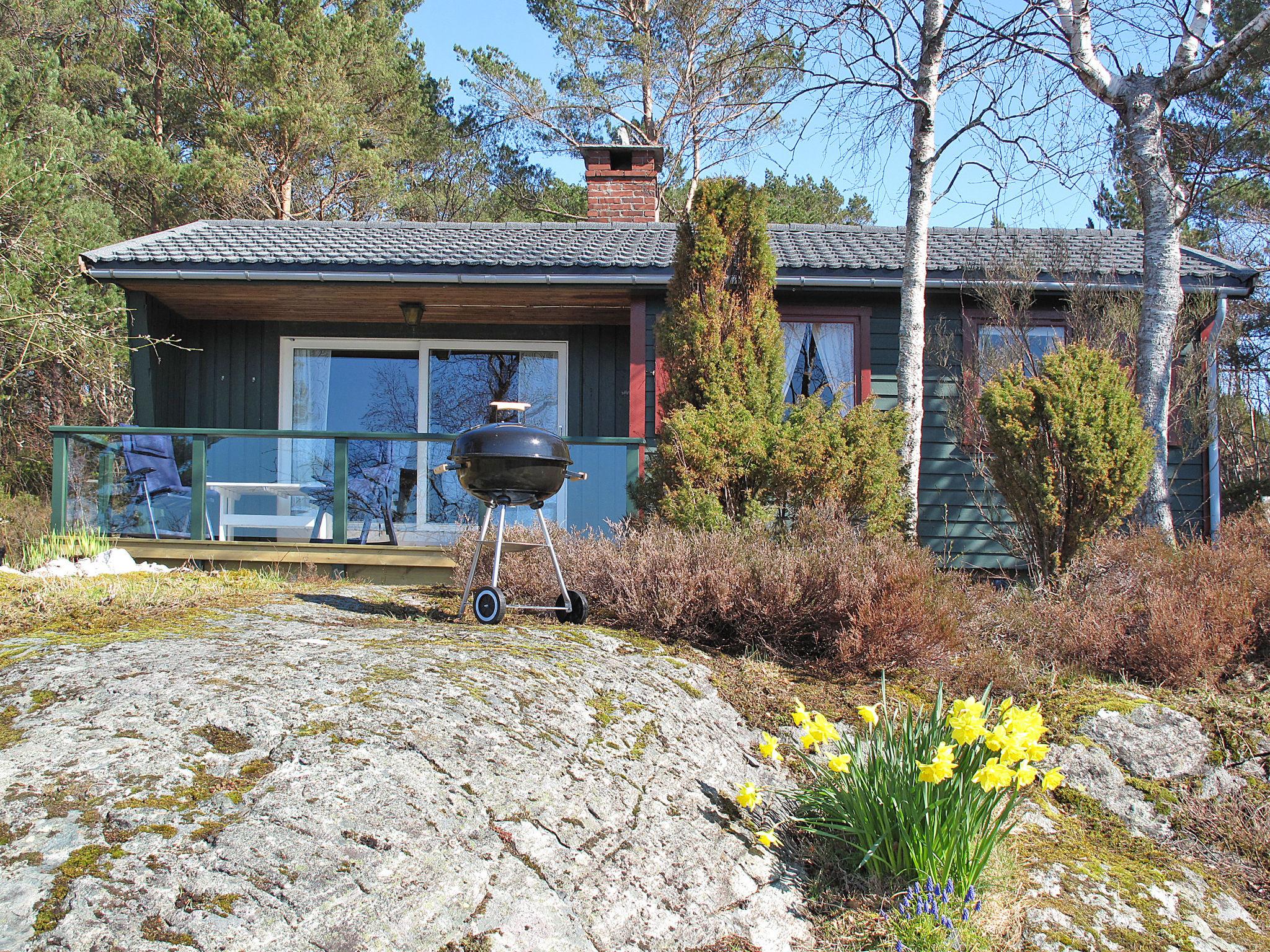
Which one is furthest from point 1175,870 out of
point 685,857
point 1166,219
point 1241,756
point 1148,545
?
point 1166,219

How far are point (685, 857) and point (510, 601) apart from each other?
2.71 m

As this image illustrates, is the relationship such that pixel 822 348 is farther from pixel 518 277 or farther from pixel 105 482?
pixel 105 482

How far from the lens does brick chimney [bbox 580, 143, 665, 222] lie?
41.8 feet

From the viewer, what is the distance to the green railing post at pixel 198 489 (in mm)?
8062

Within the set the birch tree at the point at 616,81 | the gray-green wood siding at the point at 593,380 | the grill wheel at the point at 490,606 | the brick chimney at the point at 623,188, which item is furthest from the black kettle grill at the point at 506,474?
the birch tree at the point at 616,81

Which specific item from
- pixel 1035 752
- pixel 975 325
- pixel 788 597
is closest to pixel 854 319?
pixel 975 325

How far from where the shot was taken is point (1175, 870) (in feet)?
10.9

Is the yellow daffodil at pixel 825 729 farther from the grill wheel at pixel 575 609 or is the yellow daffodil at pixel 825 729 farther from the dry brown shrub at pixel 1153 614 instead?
the dry brown shrub at pixel 1153 614

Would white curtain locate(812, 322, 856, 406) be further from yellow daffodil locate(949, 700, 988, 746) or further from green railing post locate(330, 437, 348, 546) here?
yellow daffodil locate(949, 700, 988, 746)

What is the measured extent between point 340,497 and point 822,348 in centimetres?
517

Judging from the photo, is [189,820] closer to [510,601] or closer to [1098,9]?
[510,601]

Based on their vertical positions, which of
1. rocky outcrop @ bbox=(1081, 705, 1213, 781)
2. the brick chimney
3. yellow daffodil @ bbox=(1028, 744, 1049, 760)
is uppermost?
the brick chimney

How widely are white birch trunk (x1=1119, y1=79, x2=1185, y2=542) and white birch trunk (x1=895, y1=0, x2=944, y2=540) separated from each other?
1.71 m

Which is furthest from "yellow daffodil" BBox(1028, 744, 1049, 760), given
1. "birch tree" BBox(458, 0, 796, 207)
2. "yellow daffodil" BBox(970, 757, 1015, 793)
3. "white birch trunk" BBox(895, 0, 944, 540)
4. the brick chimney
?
"birch tree" BBox(458, 0, 796, 207)
